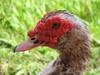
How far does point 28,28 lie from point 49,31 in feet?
8.28

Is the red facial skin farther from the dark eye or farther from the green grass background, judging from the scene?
the green grass background

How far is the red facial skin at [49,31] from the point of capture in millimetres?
4562

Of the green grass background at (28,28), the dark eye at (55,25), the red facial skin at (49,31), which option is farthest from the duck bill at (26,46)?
the green grass background at (28,28)

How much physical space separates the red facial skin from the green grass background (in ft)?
3.55

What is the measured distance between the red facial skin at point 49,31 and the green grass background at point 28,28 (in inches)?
42.6

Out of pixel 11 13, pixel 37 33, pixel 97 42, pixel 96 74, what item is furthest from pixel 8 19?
pixel 37 33

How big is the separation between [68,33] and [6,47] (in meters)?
2.26

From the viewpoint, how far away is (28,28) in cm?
711

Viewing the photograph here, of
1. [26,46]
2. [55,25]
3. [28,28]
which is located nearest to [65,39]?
[55,25]

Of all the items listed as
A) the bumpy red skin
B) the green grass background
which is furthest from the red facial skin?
the green grass background

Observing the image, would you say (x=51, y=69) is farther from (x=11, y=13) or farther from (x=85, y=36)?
(x=11, y=13)

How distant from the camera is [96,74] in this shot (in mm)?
5926

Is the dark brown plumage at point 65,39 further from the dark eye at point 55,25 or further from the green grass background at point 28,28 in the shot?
the green grass background at point 28,28

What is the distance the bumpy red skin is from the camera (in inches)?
180
